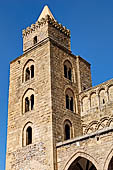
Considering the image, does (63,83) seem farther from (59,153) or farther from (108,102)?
(59,153)

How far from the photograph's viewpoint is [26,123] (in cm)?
1925

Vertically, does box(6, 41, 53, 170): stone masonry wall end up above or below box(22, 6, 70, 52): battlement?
below

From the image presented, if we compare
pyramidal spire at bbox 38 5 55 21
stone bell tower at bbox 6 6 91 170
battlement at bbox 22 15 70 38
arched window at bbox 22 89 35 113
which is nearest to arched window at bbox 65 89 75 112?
stone bell tower at bbox 6 6 91 170

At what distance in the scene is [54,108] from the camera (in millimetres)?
18266

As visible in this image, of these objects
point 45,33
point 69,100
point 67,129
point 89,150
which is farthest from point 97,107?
point 45,33

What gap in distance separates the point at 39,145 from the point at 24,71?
20.1 ft

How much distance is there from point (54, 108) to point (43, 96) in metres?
1.19

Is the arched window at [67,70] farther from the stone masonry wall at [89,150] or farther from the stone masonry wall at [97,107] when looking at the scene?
the stone masonry wall at [89,150]

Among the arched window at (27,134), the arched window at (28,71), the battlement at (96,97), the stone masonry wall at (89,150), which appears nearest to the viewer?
the stone masonry wall at (89,150)

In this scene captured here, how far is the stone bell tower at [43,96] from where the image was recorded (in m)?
17.8

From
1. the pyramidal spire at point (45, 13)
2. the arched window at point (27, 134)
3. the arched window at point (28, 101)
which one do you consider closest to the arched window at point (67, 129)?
the arched window at point (27, 134)

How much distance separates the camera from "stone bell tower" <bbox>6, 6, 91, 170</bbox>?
17.8 meters

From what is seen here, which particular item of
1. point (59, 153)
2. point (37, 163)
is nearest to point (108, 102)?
point (59, 153)

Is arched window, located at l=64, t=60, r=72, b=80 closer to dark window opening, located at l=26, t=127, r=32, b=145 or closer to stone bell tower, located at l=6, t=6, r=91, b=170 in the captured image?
stone bell tower, located at l=6, t=6, r=91, b=170
